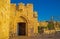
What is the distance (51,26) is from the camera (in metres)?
29.1

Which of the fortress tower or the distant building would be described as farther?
the distant building

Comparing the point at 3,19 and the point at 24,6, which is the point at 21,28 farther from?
the point at 3,19

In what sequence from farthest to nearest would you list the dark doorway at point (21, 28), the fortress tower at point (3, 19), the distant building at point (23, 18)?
the dark doorway at point (21, 28) < the distant building at point (23, 18) < the fortress tower at point (3, 19)

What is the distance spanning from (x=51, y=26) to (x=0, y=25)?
2698 cm

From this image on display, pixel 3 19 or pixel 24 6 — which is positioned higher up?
pixel 24 6

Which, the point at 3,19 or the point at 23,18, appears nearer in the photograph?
the point at 3,19

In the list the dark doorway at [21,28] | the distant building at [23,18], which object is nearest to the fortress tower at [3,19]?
the distant building at [23,18]

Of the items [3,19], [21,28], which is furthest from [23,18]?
[3,19]

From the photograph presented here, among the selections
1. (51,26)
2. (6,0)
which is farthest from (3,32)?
(51,26)

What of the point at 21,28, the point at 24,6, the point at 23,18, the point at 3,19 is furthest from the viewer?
the point at 21,28

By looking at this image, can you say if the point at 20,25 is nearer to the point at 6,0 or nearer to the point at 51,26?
the point at 51,26

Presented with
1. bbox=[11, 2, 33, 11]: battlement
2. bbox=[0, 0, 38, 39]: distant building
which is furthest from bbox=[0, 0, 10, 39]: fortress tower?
bbox=[11, 2, 33, 11]: battlement

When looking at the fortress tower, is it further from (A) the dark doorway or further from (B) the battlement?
(A) the dark doorway

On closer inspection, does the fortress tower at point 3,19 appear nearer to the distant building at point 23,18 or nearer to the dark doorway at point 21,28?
the distant building at point 23,18
